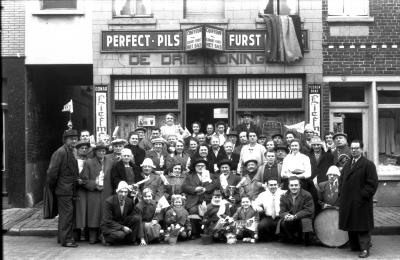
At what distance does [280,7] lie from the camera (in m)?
14.4

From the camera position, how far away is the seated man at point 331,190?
10.4 m

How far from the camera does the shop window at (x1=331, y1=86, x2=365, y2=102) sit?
1447cm

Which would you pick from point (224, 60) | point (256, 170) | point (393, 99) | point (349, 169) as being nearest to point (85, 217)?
point (256, 170)

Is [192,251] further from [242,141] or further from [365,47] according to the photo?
[365,47]

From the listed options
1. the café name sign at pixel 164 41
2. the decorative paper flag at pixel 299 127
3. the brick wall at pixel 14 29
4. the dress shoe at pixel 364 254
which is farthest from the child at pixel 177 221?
the brick wall at pixel 14 29

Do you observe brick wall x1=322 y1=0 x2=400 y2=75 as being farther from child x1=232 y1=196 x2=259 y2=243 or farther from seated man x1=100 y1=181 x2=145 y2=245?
seated man x1=100 y1=181 x2=145 y2=245

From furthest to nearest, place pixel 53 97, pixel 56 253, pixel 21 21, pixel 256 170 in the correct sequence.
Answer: pixel 53 97, pixel 21 21, pixel 256 170, pixel 56 253

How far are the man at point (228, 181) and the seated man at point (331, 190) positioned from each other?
1.63 meters

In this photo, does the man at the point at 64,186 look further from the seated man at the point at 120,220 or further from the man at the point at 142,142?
the man at the point at 142,142

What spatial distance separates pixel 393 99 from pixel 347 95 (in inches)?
45.1

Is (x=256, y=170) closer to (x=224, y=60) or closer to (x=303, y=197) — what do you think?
(x=303, y=197)

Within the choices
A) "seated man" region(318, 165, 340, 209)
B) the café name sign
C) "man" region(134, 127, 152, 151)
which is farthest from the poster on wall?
"seated man" region(318, 165, 340, 209)

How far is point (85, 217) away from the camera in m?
10.4

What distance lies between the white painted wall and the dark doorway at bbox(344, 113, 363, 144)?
6754 millimetres
